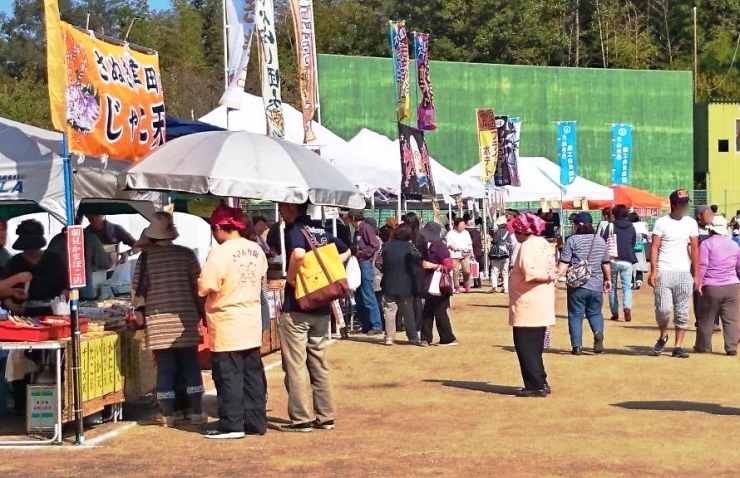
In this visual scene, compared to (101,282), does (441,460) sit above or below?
below

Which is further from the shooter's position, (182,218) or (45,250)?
(182,218)

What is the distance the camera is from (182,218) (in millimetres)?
27844

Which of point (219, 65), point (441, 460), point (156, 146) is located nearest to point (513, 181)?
point (156, 146)

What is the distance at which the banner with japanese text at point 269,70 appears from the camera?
16.2m

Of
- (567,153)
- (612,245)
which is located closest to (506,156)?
(567,153)

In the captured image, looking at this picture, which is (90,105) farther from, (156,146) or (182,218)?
(182,218)

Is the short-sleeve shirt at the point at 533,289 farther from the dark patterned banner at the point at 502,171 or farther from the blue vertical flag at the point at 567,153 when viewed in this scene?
the blue vertical flag at the point at 567,153

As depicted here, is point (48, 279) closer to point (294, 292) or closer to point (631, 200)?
point (294, 292)

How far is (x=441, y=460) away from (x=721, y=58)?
58.4 m

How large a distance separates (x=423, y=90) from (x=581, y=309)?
11187 mm

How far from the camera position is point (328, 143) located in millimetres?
25828

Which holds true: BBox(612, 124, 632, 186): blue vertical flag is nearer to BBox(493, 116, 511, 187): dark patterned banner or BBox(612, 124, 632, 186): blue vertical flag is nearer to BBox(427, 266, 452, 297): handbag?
BBox(493, 116, 511, 187): dark patterned banner

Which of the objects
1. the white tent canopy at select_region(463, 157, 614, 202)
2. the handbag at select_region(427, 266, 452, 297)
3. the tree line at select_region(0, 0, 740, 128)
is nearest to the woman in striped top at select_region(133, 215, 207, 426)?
the handbag at select_region(427, 266, 452, 297)

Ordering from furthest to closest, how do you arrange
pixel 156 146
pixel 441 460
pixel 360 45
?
1. pixel 360 45
2. pixel 156 146
3. pixel 441 460
